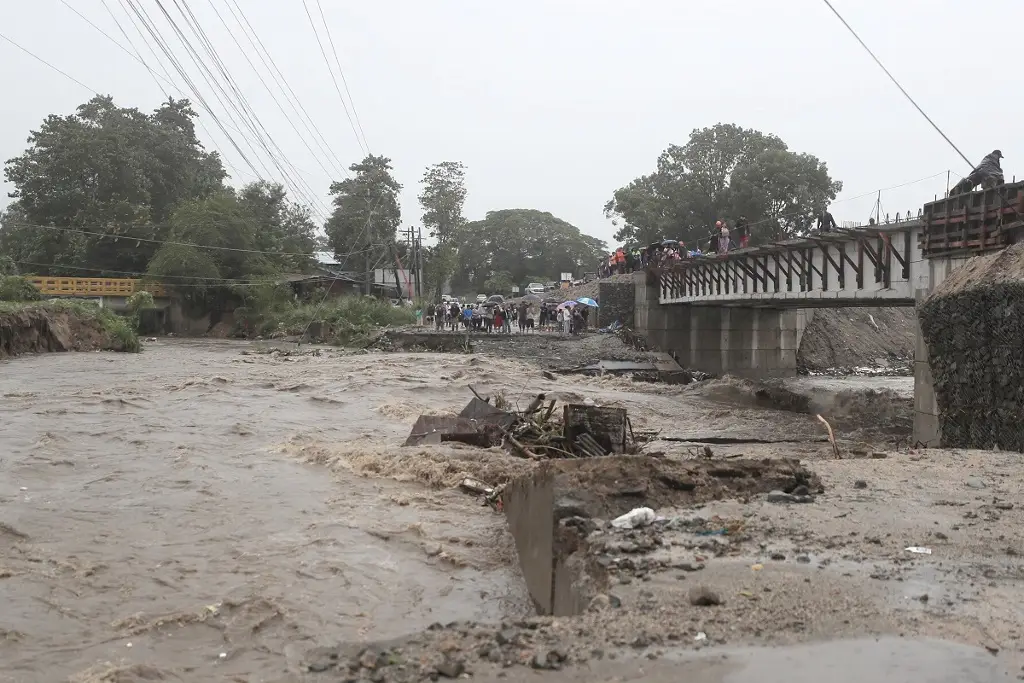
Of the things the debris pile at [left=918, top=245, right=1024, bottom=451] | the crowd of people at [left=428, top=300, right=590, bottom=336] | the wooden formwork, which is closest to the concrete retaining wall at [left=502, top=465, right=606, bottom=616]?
the debris pile at [left=918, top=245, right=1024, bottom=451]

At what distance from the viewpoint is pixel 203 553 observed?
29.5 feet

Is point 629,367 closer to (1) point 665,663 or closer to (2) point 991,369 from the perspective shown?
(2) point 991,369

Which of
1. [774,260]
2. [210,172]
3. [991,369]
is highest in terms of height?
[210,172]

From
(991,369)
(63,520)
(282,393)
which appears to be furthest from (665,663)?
(282,393)

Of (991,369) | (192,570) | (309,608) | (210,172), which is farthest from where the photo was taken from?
(210,172)

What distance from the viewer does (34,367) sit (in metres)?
32.3

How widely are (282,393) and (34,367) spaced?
42.9ft

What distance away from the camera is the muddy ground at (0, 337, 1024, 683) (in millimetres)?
5020

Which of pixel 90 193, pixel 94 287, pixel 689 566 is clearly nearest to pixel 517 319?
pixel 94 287

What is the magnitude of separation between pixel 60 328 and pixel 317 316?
1671 cm

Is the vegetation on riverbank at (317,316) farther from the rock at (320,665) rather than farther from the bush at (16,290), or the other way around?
the rock at (320,665)

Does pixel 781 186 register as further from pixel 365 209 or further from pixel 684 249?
pixel 365 209

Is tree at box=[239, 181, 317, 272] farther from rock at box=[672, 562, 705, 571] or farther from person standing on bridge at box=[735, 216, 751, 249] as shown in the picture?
rock at box=[672, 562, 705, 571]

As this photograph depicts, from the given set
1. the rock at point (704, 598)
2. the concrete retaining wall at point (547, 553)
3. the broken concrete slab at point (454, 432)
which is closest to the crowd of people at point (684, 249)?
the broken concrete slab at point (454, 432)
